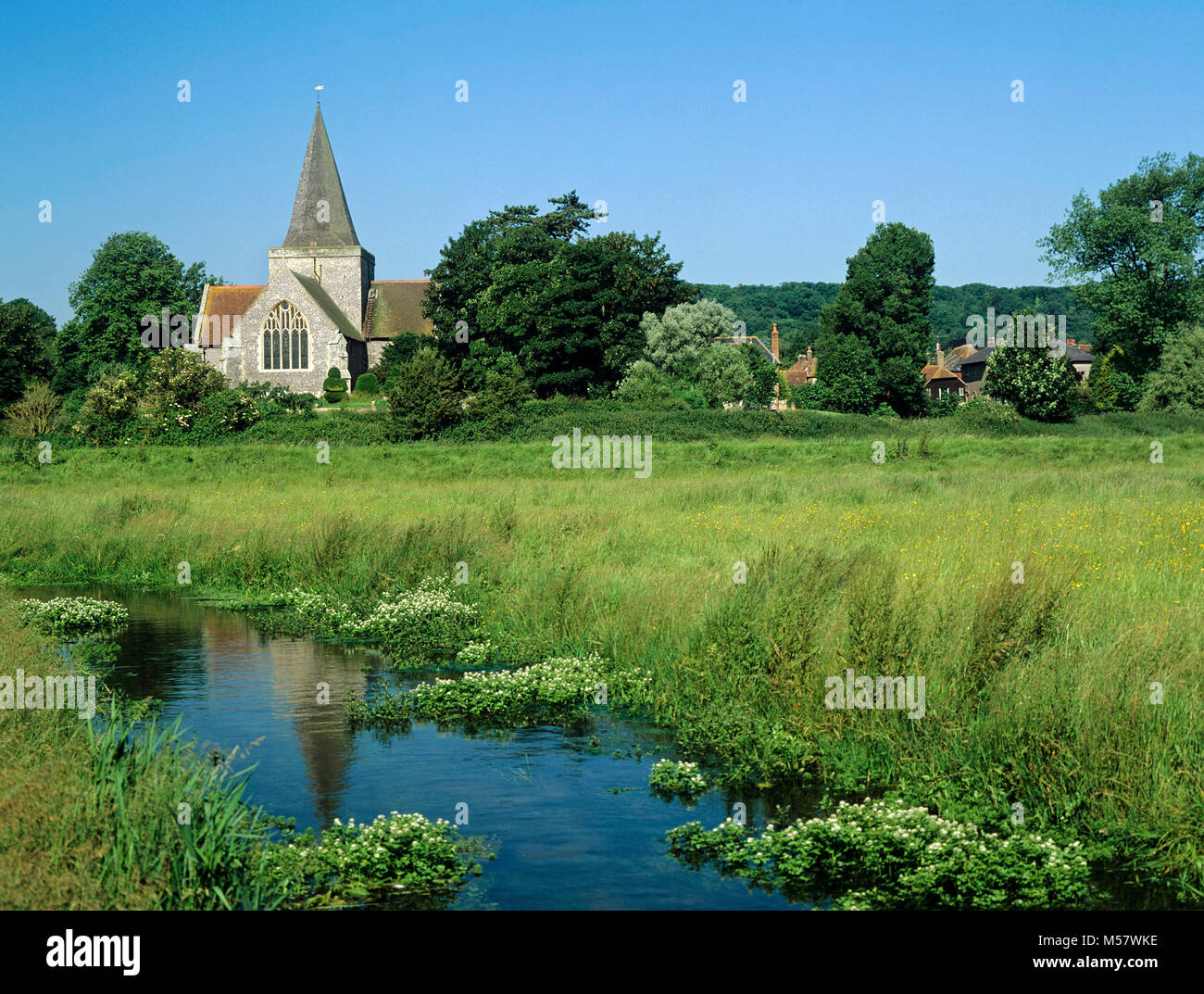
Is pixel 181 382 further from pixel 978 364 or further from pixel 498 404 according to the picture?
pixel 978 364

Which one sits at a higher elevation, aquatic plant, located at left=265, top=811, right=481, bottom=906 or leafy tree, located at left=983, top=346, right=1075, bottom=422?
leafy tree, located at left=983, top=346, right=1075, bottom=422

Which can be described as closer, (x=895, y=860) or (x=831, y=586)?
(x=895, y=860)

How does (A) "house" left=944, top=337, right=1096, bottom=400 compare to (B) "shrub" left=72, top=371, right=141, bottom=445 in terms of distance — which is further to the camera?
(A) "house" left=944, top=337, right=1096, bottom=400

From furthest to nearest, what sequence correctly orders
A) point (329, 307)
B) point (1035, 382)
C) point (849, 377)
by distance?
point (329, 307), point (849, 377), point (1035, 382)

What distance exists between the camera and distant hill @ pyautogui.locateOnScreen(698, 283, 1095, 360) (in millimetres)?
172125

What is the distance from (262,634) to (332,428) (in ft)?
120

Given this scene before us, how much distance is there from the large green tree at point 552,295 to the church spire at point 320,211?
66.9 feet

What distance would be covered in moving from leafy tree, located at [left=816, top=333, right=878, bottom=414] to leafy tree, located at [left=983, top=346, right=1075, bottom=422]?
826 cm

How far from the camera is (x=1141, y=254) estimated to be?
249 feet

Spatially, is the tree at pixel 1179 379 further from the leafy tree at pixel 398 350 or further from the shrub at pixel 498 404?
the leafy tree at pixel 398 350

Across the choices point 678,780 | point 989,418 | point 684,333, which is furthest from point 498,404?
point 678,780

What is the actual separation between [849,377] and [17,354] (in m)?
59.4

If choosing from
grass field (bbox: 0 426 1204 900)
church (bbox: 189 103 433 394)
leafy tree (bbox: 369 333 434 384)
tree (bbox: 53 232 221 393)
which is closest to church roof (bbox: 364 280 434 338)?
church (bbox: 189 103 433 394)

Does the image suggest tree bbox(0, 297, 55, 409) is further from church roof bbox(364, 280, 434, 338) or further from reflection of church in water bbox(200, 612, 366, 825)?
reflection of church in water bbox(200, 612, 366, 825)
